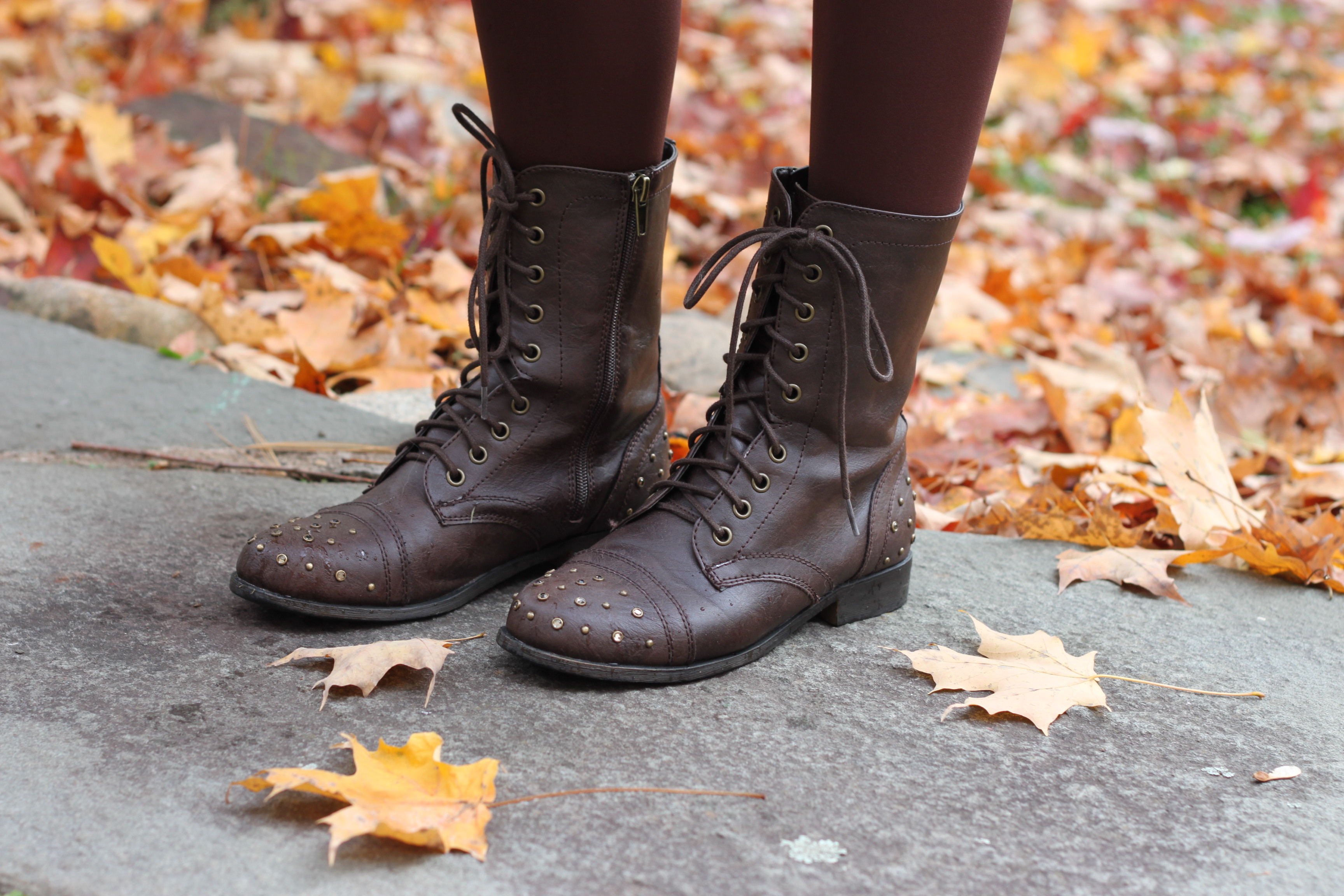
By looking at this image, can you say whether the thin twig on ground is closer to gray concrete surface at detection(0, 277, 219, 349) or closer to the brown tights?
gray concrete surface at detection(0, 277, 219, 349)

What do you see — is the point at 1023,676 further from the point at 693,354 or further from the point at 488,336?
the point at 693,354

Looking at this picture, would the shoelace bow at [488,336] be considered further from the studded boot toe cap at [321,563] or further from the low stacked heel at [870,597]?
the low stacked heel at [870,597]

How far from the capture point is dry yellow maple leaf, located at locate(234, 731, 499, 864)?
888 mm

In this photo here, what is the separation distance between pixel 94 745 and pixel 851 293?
0.89m

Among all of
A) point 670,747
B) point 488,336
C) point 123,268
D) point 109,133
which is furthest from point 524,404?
point 109,133

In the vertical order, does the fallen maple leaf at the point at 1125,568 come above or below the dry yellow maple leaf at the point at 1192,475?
below

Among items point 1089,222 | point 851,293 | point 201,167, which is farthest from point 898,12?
point 1089,222

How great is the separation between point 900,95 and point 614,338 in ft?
1.51

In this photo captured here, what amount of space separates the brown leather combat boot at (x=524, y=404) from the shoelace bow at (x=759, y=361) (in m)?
0.14

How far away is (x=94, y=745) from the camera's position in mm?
1006

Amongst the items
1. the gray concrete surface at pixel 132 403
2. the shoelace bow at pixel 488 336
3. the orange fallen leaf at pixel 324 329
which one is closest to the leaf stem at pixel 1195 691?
the shoelace bow at pixel 488 336

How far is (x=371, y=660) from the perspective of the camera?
44.7 inches

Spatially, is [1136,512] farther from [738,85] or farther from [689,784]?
[738,85]

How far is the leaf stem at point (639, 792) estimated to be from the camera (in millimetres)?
975
